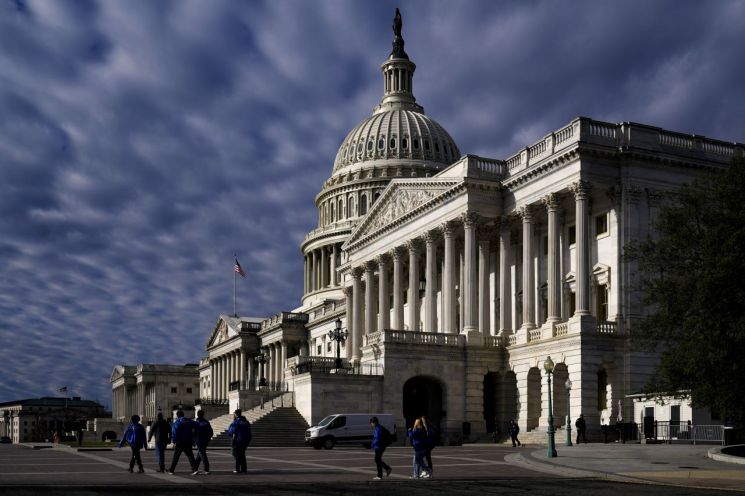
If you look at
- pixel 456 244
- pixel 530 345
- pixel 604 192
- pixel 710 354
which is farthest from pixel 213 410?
pixel 710 354

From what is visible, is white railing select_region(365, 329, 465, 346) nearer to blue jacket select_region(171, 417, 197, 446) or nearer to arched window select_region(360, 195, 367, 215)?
blue jacket select_region(171, 417, 197, 446)

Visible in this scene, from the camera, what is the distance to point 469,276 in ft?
231

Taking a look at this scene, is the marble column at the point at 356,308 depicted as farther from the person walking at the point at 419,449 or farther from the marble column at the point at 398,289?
the person walking at the point at 419,449

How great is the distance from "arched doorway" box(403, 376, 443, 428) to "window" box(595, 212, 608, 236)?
49.3 feet

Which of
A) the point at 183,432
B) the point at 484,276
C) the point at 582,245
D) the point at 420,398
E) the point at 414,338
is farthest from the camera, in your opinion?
the point at 484,276

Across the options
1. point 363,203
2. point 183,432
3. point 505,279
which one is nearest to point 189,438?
point 183,432

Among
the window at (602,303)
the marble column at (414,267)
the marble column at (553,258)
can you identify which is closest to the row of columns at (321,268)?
the marble column at (414,267)

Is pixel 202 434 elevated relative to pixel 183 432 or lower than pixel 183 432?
lower

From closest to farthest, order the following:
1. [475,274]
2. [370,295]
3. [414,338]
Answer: [414,338] → [475,274] → [370,295]

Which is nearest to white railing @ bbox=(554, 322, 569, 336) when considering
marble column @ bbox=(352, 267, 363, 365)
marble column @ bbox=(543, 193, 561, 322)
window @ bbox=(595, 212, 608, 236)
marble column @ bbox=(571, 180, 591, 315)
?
marble column @ bbox=(543, 193, 561, 322)

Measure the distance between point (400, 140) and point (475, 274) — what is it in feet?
264

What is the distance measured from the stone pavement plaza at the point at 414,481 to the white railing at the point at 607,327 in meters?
19.4

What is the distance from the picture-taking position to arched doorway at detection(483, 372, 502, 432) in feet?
229

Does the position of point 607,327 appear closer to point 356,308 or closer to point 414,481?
point 356,308
